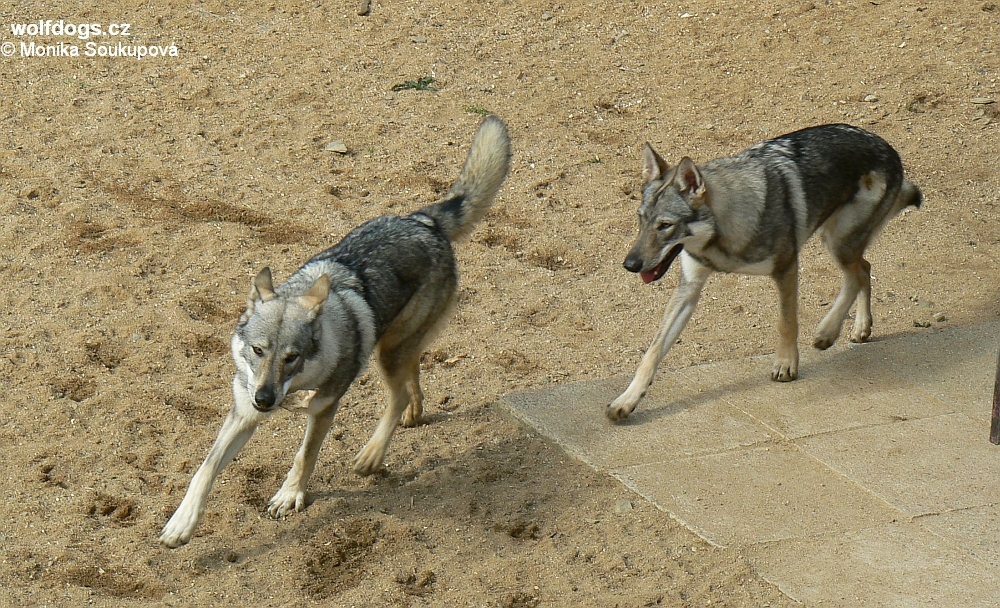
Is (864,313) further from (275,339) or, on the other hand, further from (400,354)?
(275,339)

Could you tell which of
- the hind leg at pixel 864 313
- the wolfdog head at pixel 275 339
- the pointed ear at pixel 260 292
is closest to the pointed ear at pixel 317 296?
the wolfdog head at pixel 275 339

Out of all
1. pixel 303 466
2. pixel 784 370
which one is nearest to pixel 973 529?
pixel 784 370

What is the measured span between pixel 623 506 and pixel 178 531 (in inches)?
82.1

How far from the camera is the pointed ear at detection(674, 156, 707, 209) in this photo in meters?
5.85

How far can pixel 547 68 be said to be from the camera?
11.3 meters

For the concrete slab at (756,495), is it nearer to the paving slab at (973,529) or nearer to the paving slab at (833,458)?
the paving slab at (833,458)

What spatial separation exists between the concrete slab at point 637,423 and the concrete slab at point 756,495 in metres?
0.14

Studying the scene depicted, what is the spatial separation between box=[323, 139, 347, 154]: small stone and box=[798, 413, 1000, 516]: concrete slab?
5.44m

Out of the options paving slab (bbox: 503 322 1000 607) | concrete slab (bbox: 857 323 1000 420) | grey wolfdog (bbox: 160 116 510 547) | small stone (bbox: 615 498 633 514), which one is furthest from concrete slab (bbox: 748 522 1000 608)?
grey wolfdog (bbox: 160 116 510 547)

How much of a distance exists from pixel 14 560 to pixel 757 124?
7.85 metres

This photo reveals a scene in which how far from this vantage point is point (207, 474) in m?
4.89

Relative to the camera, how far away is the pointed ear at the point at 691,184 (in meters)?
5.85

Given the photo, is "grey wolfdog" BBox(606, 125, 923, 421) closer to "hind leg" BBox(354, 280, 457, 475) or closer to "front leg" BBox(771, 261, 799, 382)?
→ "front leg" BBox(771, 261, 799, 382)

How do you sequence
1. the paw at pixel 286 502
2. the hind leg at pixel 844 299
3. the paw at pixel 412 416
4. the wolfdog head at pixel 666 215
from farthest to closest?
the hind leg at pixel 844 299, the paw at pixel 412 416, the wolfdog head at pixel 666 215, the paw at pixel 286 502
